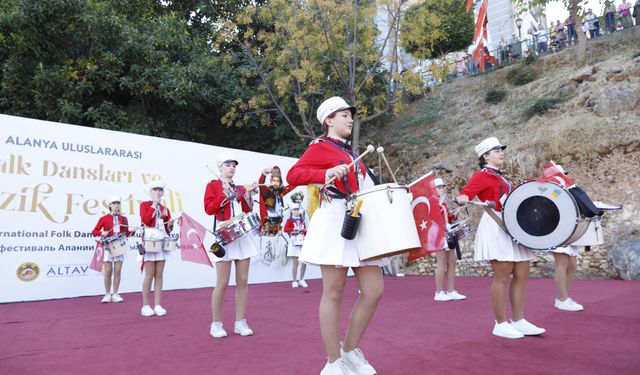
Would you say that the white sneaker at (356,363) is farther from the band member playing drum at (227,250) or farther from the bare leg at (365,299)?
the band member playing drum at (227,250)

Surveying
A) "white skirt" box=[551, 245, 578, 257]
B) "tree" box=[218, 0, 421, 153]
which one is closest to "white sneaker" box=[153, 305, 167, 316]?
"white skirt" box=[551, 245, 578, 257]

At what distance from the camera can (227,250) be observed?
5168 millimetres

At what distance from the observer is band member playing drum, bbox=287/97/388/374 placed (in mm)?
3328

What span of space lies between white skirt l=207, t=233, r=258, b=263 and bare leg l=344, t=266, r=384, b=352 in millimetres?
2014

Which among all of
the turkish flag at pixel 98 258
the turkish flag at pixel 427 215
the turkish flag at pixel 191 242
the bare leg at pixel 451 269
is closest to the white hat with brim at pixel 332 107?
the turkish flag at pixel 427 215

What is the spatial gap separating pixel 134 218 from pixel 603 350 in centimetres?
827

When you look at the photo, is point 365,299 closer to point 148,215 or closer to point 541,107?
point 148,215

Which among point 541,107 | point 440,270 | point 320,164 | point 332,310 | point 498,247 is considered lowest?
point 440,270

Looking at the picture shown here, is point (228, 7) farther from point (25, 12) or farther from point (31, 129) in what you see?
point (31, 129)

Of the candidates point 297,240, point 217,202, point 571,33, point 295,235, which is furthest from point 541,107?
point 217,202

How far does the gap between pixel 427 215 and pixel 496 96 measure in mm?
18132

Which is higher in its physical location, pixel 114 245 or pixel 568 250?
pixel 114 245

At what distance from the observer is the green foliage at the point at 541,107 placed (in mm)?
16802

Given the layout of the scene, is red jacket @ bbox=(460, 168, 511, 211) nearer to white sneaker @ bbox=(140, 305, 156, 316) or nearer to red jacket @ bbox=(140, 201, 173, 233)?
red jacket @ bbox=(140, 201, 173, 233)
